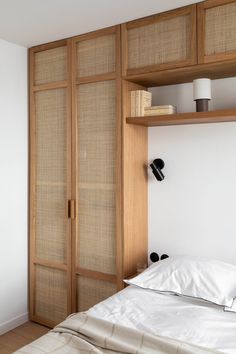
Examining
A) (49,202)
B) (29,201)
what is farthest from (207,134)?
(29,201)

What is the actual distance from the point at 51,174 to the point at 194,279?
5.12 feet

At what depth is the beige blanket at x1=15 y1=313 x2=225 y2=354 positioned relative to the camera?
1.62 m

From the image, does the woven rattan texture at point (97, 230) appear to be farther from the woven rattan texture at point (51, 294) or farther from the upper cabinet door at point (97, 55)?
the upper cabinet door at point (97, 55)

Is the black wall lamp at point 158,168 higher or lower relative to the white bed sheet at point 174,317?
higher

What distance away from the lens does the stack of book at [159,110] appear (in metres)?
2.66

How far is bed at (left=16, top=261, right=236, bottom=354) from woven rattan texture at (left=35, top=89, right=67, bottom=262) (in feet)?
3.54

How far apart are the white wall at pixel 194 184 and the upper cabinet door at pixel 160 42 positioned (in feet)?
1.19

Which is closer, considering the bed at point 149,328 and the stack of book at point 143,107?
the bed at point 149,328

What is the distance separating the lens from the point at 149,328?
6.10ft

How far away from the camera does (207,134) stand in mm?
2740

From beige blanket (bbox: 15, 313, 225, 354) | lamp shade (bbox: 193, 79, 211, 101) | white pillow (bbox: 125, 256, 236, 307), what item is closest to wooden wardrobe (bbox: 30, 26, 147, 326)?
white pillow (bbox: 125, 256, 236, 307)

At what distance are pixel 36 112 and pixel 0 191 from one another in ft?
2.55

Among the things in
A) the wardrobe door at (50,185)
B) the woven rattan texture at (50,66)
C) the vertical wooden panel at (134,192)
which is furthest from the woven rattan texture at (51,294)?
the woven rattan texture at (50,66)

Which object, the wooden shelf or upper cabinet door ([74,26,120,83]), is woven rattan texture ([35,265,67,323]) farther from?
upper cabinet door ([74,26,120,83])
